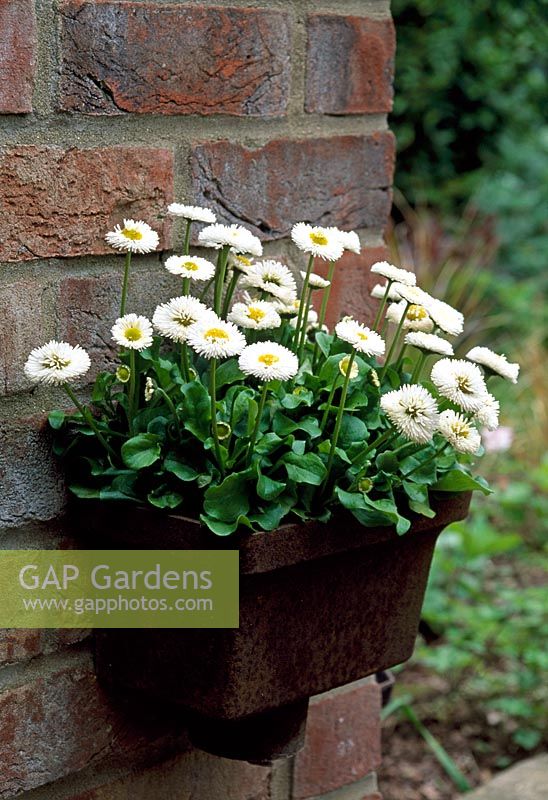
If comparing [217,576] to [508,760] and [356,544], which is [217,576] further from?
[508,760]

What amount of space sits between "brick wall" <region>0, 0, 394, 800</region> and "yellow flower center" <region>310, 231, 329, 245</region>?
0.14 meters

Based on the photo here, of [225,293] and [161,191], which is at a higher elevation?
[161,191]

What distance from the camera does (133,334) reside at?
917mm

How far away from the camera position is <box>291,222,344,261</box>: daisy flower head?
97 centimetres

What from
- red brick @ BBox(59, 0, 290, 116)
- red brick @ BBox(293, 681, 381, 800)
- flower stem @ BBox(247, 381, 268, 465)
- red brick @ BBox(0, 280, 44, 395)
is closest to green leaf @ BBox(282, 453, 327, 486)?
flower stem @ BBox(247, 381, 268, 465)

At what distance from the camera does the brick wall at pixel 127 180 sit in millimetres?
921

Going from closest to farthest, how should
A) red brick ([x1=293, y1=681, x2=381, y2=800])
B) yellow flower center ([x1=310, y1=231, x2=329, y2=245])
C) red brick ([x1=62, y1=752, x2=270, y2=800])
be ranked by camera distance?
1. yellow flower center ([x1=310, y1=231, x2=329, y2=245])
2. red brick ([x1=62, y1=752, x2=270, y2=800])
3. red brick ([x1=293, y1=681, x2=381, y2=800])

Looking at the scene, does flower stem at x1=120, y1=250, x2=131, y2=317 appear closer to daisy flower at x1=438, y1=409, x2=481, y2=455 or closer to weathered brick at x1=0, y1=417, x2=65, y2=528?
weathered brick at x1=0, y1=417, x2=65, y2=528

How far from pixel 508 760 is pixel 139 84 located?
5.66 ft

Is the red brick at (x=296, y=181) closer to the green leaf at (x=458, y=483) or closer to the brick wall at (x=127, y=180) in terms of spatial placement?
the brick wall at (x=127, y=180)

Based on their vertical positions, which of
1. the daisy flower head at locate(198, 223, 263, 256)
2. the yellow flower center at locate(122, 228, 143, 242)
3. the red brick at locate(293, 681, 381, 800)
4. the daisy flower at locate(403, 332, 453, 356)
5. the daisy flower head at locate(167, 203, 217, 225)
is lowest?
the red brick at locate(293, 681, 381, 800)

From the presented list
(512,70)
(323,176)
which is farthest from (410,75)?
(323,176)

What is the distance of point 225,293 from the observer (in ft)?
3.66

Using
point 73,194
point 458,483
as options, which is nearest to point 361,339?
point 458,483
